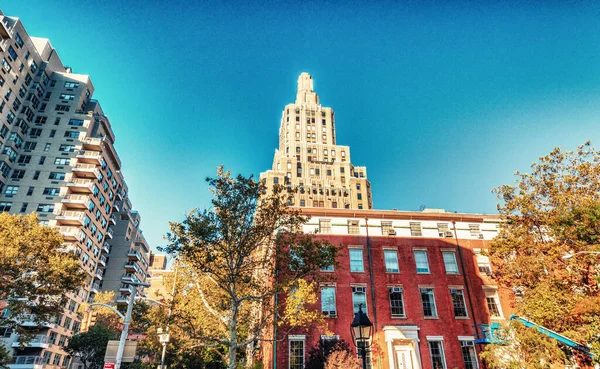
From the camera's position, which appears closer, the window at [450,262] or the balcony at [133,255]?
the window at [450,262]

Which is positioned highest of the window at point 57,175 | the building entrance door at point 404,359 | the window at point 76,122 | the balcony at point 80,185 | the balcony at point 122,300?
the window at point 76,122

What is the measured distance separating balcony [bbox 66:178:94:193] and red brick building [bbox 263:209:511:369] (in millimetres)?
49045

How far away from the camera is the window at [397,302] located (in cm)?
3156

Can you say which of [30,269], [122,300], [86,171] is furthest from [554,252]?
[122,300]

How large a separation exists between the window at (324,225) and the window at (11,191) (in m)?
55.5

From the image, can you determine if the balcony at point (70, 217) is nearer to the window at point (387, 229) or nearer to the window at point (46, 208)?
the window at point (46, 208)

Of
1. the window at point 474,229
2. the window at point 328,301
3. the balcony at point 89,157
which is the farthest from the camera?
the balcony at point 89,157

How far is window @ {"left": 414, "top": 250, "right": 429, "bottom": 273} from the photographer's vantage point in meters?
34.2

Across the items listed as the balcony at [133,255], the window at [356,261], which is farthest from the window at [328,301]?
the balcony at [133,255]

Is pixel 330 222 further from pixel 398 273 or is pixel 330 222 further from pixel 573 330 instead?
pixel 573 330

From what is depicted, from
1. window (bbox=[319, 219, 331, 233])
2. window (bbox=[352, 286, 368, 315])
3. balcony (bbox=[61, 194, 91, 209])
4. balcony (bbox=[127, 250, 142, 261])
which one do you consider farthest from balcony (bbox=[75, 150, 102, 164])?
window (bbox=[352, 286, 368, 315])

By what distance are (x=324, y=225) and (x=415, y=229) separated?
8997mm

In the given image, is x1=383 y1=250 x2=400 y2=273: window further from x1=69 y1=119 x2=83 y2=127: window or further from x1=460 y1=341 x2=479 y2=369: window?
x1=69 y1=119 x2=83 y2=127: window

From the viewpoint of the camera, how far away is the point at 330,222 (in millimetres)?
35844
